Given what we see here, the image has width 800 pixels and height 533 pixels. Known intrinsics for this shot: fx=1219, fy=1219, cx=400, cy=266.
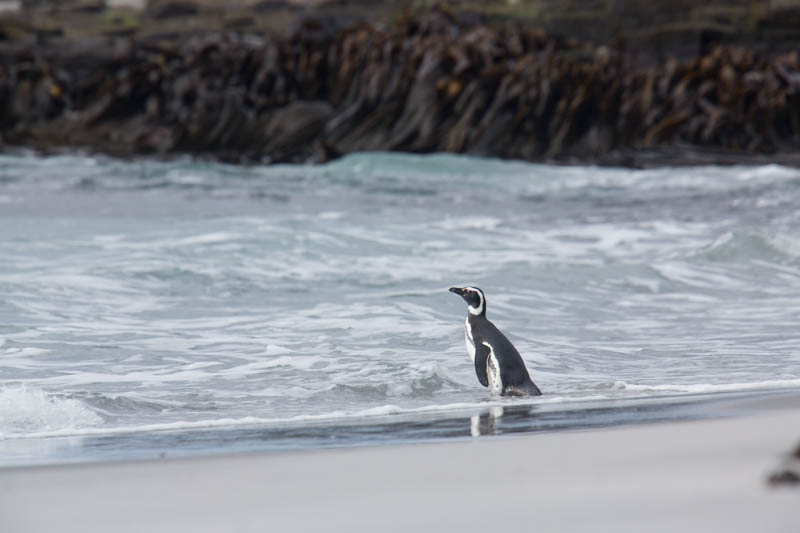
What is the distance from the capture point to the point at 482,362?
5.06m

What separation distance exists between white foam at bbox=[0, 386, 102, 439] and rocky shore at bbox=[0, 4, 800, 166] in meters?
12.5

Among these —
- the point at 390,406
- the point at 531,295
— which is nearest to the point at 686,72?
the point at 531,295

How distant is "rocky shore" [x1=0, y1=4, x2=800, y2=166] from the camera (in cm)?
1738

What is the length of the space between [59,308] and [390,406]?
3238mm

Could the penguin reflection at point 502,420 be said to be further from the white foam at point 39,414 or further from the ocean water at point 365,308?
the white foam at point 39,414

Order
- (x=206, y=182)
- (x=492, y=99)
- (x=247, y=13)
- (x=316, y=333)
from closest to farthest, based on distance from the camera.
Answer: (x=316, y=333)
(x=206, y=182)
(x=492, y=99)
(x=247, y=13)

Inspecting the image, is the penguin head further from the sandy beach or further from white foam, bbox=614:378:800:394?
the sandy beach

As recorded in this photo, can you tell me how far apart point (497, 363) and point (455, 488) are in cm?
216

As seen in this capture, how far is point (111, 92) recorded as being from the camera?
62.8ft

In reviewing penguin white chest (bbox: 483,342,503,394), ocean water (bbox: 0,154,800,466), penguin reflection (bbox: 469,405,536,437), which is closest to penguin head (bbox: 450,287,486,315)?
ocean water (bbox: 0,154,800,466)

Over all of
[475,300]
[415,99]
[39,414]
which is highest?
[415,99]

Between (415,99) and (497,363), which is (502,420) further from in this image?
(415,99)

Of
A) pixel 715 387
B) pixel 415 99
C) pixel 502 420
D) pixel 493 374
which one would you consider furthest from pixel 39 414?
pixel 415 99

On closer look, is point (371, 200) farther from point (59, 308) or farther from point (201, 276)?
point (59, 308)
